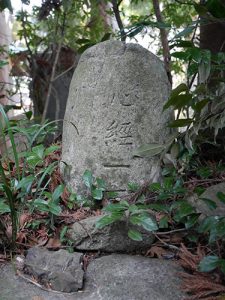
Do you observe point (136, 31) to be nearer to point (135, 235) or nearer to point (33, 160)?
point (33, 160)

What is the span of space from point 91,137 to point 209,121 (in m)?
0.66

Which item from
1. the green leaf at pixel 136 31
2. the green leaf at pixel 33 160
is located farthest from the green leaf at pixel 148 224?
the green leaf at pixel 136 31

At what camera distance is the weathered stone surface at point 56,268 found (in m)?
1.46

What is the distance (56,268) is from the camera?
1.50 metres

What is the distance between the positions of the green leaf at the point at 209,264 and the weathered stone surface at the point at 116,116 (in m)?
0.73

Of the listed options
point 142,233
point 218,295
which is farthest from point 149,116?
point 218,295

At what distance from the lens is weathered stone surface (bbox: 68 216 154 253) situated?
168 cm

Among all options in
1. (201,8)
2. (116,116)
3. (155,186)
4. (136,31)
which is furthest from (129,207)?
(136,31)

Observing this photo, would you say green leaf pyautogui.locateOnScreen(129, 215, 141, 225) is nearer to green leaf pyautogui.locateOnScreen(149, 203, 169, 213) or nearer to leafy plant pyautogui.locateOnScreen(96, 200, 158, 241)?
leafy plant pyautogui.locateOnScreen(96, 200, 158, 241)

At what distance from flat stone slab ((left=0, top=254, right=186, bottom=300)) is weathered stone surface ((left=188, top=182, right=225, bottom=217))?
0.29 meters

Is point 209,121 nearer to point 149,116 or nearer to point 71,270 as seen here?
point 149,116

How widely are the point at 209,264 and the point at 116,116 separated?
0.97 metres

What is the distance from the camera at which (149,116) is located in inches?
82.8

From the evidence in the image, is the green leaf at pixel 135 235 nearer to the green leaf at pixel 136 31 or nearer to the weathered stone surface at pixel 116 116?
the weathered stone surface at pixel 116 116
